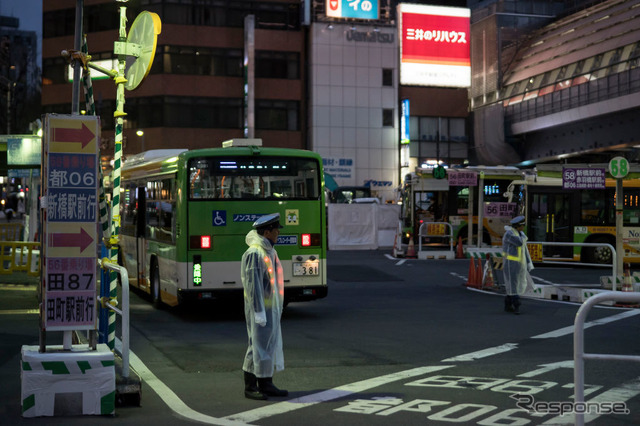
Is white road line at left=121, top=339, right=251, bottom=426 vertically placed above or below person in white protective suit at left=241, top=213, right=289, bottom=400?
below

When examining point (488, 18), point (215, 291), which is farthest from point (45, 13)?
point (215, 291)

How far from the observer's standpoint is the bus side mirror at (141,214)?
1848cm

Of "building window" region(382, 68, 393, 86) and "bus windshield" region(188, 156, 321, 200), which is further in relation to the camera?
"building window" region(382, 68, 393, 86)

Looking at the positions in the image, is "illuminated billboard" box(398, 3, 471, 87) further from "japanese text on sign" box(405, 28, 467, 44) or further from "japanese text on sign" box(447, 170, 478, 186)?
"japanese text on sign" box(447, 170, 478, 186)

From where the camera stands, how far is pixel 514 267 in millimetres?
16078

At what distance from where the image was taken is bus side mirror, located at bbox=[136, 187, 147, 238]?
60.6 feet

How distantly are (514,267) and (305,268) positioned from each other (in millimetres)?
4111

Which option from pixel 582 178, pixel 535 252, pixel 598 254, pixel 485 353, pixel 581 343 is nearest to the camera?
pixel 581 343

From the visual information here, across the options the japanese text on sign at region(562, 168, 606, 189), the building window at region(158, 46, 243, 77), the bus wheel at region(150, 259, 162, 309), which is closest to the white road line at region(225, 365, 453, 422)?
the bus wheel at region(150, 259, 162, 309)

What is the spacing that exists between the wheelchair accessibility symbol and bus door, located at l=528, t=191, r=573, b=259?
57.7 ft

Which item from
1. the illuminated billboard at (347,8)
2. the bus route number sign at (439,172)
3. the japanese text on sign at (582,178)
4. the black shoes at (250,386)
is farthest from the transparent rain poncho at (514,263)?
the illuminated billboard at (347,8)

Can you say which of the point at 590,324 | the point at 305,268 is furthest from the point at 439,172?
the point at 590,324

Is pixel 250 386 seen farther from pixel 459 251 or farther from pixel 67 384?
pixel 459 251

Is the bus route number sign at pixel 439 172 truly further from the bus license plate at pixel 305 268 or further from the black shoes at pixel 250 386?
the black shoes at pixel 250 386
